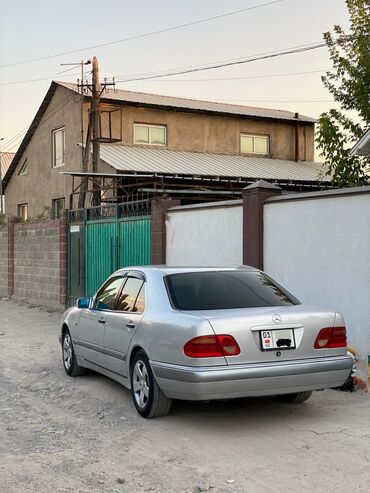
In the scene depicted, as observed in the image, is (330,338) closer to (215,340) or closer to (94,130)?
(215,340)

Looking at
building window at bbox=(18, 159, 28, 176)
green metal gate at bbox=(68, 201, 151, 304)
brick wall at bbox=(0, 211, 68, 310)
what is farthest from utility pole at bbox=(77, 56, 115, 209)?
building window at bbox=(18, 159, 28, 176)

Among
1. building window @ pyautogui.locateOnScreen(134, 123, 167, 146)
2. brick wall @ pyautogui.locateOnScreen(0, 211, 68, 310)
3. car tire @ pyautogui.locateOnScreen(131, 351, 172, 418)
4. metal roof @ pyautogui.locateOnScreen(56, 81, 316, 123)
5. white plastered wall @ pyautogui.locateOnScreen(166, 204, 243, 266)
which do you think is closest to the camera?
car tire @ pyautogui.locateOnScreen(131, 351, 172, 418)

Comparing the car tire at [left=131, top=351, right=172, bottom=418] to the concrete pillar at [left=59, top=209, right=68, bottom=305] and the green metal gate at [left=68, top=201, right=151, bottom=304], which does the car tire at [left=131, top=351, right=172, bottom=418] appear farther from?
the concrete pillar at [left=59, top=209, right=68, bottom=305]

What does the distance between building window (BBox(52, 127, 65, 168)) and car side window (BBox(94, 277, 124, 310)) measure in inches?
821

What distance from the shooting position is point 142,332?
6340 millimetres

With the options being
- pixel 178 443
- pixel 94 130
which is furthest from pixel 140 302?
pixel 94 130

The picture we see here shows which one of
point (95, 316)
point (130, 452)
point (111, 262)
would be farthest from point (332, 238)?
point (111, 262)

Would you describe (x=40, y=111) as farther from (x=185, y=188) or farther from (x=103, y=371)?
(x=103, y=371)

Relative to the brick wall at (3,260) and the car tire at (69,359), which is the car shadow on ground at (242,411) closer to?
the car tire at (69,359)

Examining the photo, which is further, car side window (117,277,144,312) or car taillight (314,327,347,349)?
car side window (117,277,144,312)

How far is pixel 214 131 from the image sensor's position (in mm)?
27516

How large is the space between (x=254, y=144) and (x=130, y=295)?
22.4 m

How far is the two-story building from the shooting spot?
23.0 m

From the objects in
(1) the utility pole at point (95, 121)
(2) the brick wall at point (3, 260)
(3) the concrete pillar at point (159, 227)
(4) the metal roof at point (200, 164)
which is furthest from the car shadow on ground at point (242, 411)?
(1) the utility pole at point (95, 121)
